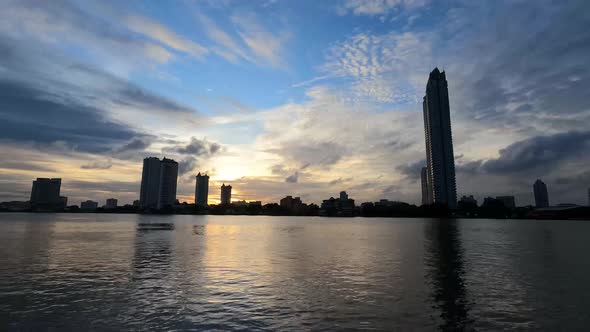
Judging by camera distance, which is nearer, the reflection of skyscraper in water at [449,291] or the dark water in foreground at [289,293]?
the dark water in foreground at [289,293]

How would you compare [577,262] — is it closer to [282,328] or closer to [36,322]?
[282,328]

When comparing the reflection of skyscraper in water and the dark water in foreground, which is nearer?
the dark water in foreground

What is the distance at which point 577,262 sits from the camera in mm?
47812

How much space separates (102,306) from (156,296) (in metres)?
3.99

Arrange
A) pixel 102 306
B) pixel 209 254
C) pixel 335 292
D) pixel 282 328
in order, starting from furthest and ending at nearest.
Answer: pixel 209 254, pixel 335 292, pixel 102 306, pixel 282 328

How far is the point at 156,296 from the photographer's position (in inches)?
1077

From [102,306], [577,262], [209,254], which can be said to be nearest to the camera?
[102,306]

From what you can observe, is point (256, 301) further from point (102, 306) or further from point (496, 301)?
point (496, 301)

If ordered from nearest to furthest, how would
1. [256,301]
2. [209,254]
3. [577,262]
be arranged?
1. [256,301]
2. [577,262]
3. [209,254]

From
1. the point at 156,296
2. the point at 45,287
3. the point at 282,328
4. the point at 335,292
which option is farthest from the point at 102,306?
the point at 335,292

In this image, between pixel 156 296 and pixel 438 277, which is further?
pixel 438 277

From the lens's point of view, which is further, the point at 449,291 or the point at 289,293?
the point at 449,291

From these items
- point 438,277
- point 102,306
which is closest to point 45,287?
point 102,306

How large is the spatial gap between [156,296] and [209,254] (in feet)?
90.1
